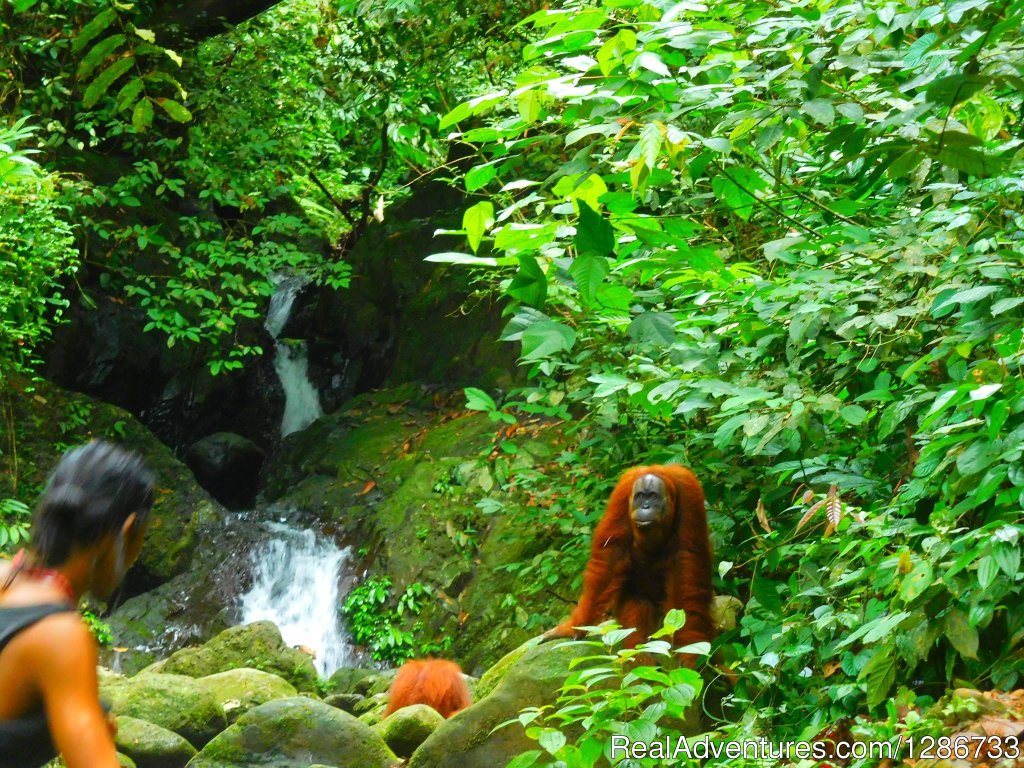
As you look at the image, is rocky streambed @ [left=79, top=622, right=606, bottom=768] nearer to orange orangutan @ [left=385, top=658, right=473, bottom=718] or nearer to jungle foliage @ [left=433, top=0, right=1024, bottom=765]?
orange orangutan @ [left=385, top=658, right=473, bottom=718]

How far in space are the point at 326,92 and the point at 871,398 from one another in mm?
7939

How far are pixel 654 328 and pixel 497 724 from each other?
7.44 feet

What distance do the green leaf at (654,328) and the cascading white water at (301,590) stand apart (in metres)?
7.17

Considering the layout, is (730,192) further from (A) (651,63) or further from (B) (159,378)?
(B) (159,378)

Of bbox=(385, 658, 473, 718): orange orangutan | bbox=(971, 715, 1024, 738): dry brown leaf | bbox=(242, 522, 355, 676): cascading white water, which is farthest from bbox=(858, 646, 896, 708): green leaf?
bbox=(242, 522, 355, 676): cascading white water

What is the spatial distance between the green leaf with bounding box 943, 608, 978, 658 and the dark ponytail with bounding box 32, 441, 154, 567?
7.90 feet

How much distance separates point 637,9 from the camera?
367cm

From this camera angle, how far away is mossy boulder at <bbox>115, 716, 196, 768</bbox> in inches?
212

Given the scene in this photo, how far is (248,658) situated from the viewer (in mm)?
7891

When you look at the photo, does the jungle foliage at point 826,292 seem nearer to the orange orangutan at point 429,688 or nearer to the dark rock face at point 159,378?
the orange orangutan at point 429,688

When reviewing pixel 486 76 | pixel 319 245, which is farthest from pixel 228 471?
pixel 486 76

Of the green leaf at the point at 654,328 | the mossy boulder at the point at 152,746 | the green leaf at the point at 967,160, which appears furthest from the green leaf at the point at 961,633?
the mossy boulder at the point at 152,746

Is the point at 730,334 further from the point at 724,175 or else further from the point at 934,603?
the point at 934,603

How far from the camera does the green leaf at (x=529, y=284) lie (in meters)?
2.80
